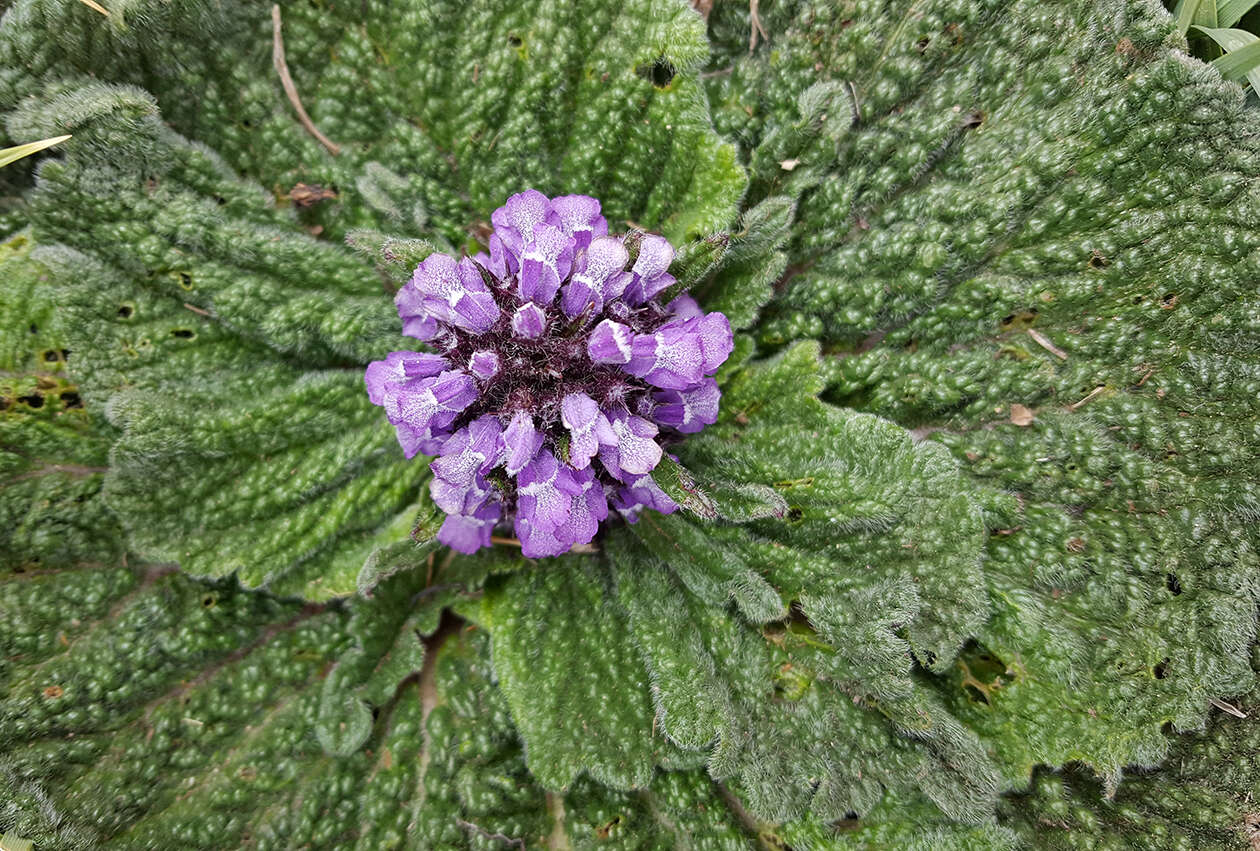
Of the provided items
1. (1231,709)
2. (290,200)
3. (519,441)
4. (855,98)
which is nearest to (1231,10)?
(855,98)

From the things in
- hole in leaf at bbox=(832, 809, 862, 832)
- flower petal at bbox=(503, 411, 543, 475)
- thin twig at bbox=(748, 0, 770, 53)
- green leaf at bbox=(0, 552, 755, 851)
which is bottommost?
green leaf at bbox=(0, 552, 755, 851)

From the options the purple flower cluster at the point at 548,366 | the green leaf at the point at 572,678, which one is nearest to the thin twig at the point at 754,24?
the purple flower cluster at the point at 548,366

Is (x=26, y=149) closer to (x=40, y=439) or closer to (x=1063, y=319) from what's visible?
(x=40, y=439)

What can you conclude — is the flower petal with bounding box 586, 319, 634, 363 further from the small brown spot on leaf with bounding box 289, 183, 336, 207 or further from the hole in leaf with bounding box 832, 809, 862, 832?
the hole in leaf with bounding box 832, 809, 862, 832

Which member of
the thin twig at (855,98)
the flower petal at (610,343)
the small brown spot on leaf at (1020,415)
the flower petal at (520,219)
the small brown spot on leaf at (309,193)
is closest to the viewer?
the flower petal at (610,343)

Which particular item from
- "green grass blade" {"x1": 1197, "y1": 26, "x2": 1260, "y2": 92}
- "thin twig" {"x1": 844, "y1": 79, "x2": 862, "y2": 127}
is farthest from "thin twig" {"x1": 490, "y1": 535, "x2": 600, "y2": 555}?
"green grass blade" {"x1": 1197, "y1": 26, "x2": 1260, "y2": 92}

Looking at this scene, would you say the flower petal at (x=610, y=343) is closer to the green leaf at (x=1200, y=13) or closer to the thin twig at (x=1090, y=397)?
the thin twig at (x=1090, y=397)

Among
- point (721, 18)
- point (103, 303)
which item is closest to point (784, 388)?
point (721, 18)

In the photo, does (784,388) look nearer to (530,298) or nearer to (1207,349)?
(530,298)
